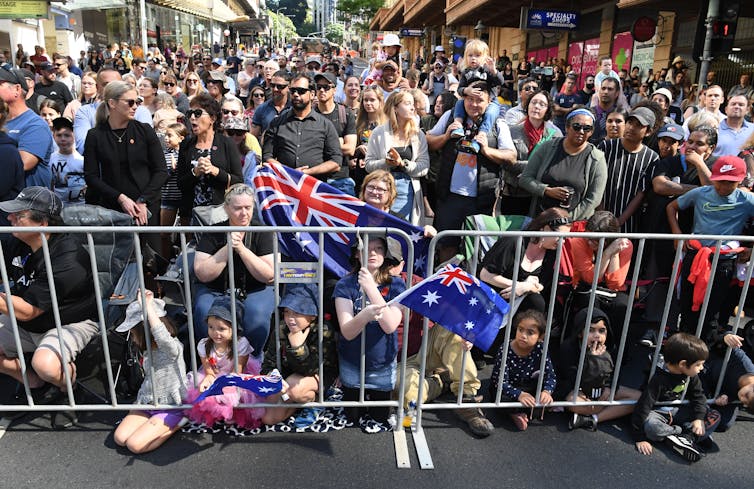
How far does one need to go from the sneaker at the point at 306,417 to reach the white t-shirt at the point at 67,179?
10.5 ft

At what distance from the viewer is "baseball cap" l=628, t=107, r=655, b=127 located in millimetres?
4840

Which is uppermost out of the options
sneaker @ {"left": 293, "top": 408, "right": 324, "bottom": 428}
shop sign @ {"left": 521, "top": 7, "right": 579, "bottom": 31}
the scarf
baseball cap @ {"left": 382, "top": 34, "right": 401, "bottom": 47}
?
shop sign @ {"left": 521, "top": 7, "right": 579, "bottom": 31}

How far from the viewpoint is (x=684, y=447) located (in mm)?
3479

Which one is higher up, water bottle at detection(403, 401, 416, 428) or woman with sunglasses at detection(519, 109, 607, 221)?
woman with sunglasses at detection(519, 109, 607, 221)

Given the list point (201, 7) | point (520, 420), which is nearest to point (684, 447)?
point (520, 420)

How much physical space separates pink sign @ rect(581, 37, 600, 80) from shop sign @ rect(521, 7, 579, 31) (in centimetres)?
83

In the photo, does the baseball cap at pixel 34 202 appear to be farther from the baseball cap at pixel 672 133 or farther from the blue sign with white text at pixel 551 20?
the blue sign with white text at pixel 551 20

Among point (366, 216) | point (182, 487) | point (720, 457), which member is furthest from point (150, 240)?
point (720, 457)

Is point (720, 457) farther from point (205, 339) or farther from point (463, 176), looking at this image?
point (205, 339)

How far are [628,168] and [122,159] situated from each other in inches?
168

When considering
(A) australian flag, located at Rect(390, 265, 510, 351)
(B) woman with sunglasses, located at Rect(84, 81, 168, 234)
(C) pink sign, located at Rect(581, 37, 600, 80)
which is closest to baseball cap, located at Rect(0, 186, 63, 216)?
(B) woman with sunglasses, located at Rect(84, 81, 168, 234)

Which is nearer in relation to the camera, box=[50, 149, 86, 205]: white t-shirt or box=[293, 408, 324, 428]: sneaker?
box=[293, 408, 324, 428]: sneaker

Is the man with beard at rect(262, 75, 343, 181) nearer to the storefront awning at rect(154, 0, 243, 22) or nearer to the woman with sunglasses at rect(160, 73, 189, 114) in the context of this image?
the woman with sunglasses at rect(160, 73, 189, 114)

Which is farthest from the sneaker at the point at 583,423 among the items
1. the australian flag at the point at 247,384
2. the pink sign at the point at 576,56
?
the pink sign at the point at 576,56
